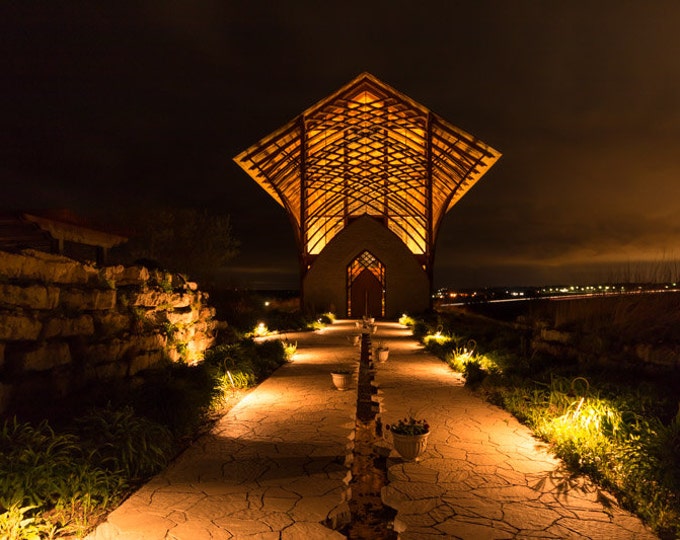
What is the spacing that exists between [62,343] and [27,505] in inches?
102

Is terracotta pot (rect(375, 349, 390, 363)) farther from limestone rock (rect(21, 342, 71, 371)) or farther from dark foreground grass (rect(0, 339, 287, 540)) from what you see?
limestone rock (rect(21, 342, 71, 371))

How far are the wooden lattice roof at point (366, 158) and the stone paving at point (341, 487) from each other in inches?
835

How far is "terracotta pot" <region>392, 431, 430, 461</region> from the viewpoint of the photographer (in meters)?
5.10

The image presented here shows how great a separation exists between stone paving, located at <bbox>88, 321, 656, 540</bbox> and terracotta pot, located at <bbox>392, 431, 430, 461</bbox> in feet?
0.39

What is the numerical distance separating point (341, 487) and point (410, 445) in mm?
951

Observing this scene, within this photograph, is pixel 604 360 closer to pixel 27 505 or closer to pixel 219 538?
pixel 219 538

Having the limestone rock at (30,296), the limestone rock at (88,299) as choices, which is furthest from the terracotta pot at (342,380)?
the limestone rock at (30,296)

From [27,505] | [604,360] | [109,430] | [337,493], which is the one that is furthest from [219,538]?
[604,360]

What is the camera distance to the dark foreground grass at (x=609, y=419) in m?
3.98

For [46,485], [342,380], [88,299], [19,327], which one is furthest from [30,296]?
[342,380]

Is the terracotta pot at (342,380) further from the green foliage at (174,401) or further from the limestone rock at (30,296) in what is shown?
the limestone rock at (30,296)

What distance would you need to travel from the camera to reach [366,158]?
33.8 meters

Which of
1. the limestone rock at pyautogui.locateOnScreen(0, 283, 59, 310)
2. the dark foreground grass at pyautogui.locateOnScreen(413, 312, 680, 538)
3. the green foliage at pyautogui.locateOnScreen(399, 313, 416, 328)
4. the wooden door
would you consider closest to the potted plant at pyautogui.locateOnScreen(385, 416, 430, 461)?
the dark foreground grass at pyautogui.locateOnScreen(413, 312, 680, 538)

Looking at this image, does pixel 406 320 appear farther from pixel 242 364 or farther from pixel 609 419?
pixel 609 419
